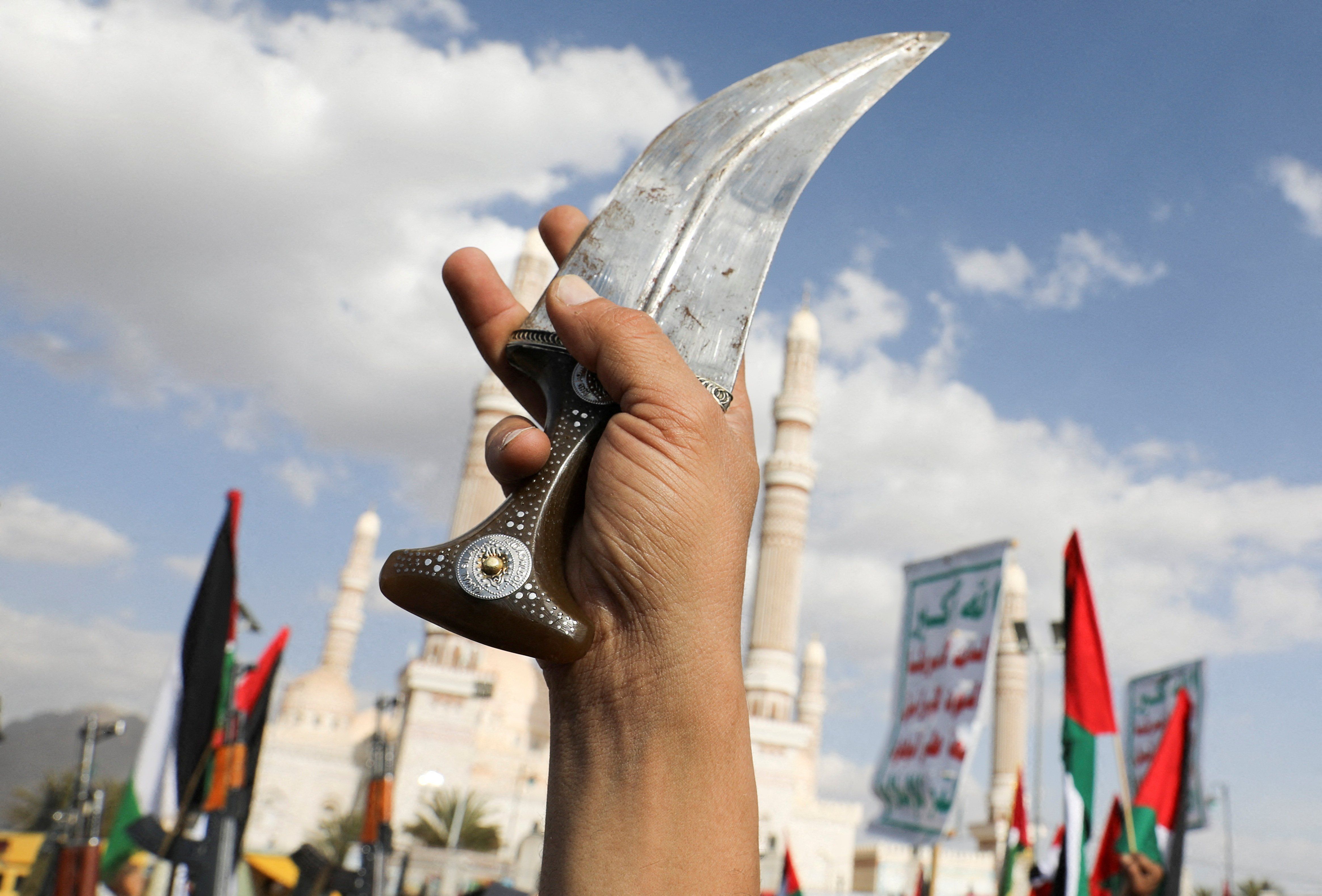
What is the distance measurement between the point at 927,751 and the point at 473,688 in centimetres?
1829

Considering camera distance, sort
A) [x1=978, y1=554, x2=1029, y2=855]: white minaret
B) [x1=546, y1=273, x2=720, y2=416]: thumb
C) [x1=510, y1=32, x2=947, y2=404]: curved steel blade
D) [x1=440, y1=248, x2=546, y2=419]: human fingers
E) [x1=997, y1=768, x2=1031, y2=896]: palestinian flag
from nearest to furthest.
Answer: [x1=546, y1=273, x2=720, y2=416]: thumb < [x1=510, y1=32, x2=947, y2=404]: curved steel blade < [x1=440, y1=248, x2=546, y2=419]: human fingers < [x1=997, y1=768, x2=1031, y2=896]: palestinian flag < [x1=978, y1=554, x2=1029, y2=855]: white minaret

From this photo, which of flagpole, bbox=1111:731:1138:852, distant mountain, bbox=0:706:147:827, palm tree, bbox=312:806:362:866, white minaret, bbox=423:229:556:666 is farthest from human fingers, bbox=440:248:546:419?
distant mountain, bbox=0:706:147:827

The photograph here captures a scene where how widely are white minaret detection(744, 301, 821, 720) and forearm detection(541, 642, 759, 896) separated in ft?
64.9

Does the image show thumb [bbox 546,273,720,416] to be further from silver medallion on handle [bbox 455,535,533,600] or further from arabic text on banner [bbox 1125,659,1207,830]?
arabic text on banner [bbox 1125,659,1207,830]

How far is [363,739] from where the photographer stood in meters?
26.2

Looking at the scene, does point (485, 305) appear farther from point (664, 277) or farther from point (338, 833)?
point (338, 833)

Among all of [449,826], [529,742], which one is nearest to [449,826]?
[449,826]

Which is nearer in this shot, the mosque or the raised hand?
the raised hand

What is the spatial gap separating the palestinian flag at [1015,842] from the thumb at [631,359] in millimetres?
6932

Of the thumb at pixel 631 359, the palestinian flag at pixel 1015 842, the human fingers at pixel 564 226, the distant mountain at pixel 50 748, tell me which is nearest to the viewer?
the thumb at pixel 631 359

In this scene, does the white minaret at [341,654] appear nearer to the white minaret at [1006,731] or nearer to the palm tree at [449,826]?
the palm tree at [449,826]

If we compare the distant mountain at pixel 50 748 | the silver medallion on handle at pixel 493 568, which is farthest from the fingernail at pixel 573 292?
the distant mountain at pixel 50 748

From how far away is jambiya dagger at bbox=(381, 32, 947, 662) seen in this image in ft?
3.26

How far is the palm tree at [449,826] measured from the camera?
21031 millimetres
